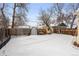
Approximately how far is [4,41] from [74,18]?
2.71 feet

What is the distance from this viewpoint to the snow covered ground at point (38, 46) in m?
1.93

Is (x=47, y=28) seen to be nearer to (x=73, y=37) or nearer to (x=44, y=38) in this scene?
(x=44, y=38)

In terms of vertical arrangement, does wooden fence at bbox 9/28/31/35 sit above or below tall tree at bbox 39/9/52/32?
below

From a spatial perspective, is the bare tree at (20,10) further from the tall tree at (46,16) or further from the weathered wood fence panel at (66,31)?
the weathered wood fence panel at (66,31)

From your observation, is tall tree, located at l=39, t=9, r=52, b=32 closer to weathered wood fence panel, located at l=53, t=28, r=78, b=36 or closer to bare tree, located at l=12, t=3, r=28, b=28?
weathered wood fence panel, located at l=53, t=28, r=78, b=36

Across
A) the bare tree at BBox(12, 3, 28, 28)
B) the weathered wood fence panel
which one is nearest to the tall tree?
the weathered wood fence panel

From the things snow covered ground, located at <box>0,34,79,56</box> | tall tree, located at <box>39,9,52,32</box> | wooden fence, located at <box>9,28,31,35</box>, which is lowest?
snow covered ground, located at <box>0,34,79,56</box>

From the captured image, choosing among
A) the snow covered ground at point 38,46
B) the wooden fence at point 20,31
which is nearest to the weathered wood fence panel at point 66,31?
the snow covered ground at point 38,46

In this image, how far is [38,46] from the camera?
195cm

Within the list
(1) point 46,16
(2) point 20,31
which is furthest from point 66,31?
(2) point 20,31

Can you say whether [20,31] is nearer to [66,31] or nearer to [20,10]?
[20,10]

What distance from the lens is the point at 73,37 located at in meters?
1.95

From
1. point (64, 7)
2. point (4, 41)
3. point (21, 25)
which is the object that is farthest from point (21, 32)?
point (64, 7)

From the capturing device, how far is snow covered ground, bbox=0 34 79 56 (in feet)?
6.34
